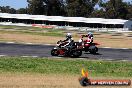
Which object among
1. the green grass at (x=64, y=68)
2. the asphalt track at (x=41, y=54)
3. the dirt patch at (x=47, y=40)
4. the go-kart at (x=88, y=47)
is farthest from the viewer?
the dirt patch at (x=47, y=40)

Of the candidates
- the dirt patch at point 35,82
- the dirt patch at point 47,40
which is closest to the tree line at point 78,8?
the dirt patch at point 47,40

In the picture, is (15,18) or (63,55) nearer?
(63,55)

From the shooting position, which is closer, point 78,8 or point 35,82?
point 35,82

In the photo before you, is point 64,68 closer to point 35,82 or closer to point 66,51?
point 35,82

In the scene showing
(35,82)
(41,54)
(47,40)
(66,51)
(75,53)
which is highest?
(35,82)

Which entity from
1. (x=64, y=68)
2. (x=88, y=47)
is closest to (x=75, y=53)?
(x=88, y=47)

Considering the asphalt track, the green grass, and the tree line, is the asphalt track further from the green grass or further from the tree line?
the tree line

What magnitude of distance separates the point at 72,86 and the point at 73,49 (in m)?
14.4

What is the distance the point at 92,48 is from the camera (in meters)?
32.1

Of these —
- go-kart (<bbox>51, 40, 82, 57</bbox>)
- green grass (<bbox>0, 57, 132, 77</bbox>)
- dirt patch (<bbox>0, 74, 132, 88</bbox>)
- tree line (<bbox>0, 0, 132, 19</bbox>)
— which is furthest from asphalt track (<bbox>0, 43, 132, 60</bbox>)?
tree line (<bbox>0, 0, 132, 19</bbox>)

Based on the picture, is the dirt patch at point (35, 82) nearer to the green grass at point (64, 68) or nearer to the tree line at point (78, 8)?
the green grass at point (64, 68)

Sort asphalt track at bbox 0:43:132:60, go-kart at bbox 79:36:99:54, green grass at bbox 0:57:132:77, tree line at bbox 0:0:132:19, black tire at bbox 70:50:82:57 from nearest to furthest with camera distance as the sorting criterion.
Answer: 1. green grass at bbox 0:57:132:77
2. black tire at bbox 70:50:82:57
3. asphalt track at bbox 0:43:132:60
4. go-kart at bbox 79:36:99:54
5. tree line at bbox 0:0:132:19

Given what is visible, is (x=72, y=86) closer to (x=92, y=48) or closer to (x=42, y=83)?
(x=42, y=83)

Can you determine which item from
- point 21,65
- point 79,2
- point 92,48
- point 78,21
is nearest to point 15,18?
point 78,21
